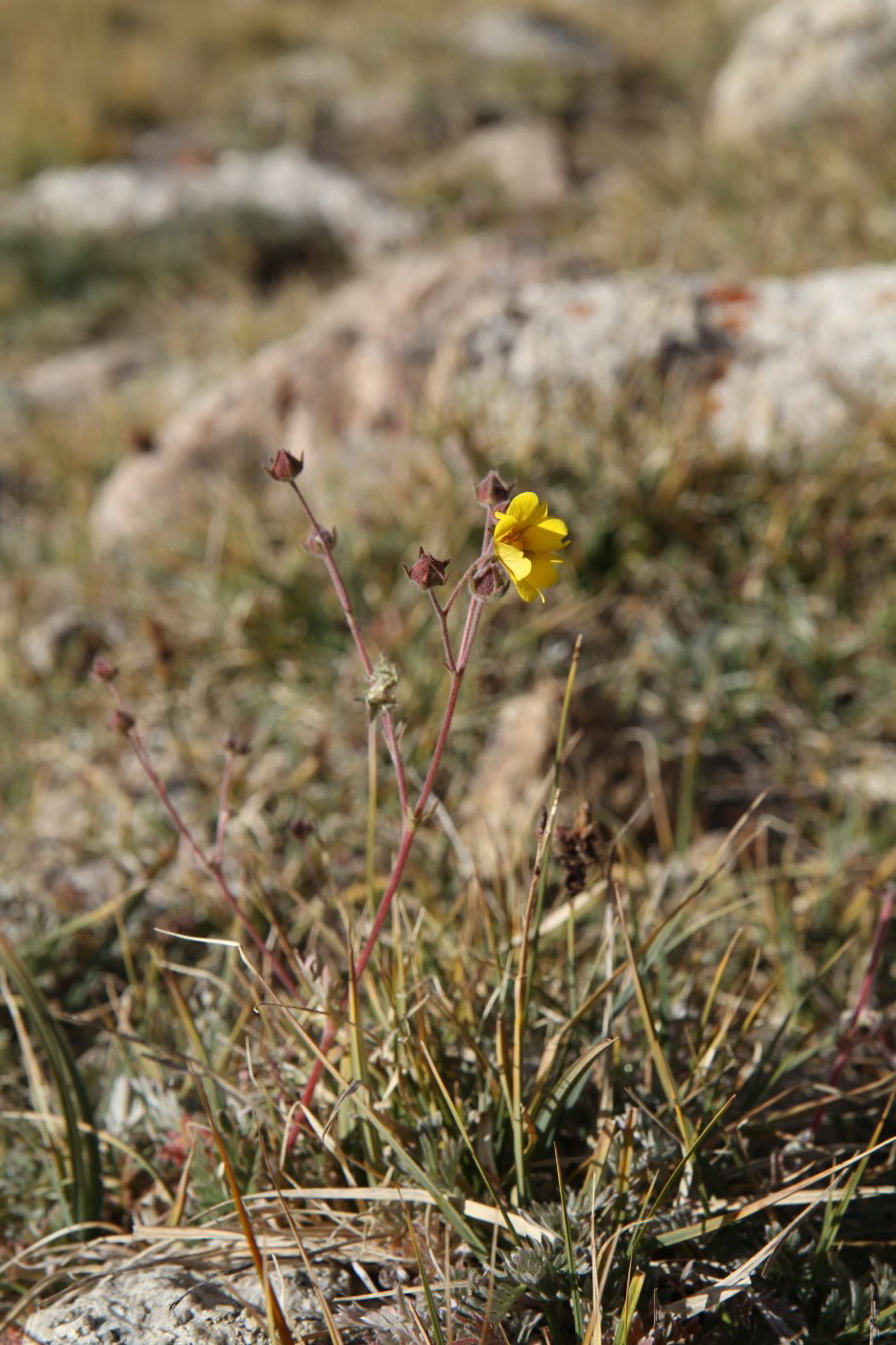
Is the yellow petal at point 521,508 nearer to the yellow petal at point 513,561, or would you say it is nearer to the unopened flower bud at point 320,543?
the yellow petal at point 513,561

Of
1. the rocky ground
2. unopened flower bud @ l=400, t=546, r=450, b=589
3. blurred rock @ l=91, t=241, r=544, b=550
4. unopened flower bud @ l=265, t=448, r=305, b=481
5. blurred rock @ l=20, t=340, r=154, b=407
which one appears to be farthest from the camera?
Answer: blurred rock @ l=20, t=340, r=154, b=407

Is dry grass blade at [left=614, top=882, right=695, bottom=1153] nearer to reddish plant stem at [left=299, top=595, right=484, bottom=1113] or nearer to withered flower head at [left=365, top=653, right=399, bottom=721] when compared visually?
reddish plant stem at [left=299, top=595, right=484, bottom=1113]

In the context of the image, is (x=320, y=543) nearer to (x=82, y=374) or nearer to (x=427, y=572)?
(x=427, y=572)

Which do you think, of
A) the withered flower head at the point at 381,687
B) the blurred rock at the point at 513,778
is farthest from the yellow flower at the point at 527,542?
the blurred rock at the point at 513,778

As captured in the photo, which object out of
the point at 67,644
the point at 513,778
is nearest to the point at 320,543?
the point at 513,778

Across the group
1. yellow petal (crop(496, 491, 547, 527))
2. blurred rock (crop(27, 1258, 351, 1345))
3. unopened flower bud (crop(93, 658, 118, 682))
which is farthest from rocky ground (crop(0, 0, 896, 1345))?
yellow petal (crop(496, 491, 547, 527))

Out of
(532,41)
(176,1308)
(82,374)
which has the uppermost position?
(532,41)
